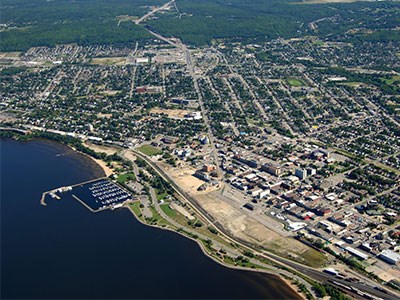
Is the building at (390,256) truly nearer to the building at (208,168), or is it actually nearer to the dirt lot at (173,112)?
the building at (208,168)

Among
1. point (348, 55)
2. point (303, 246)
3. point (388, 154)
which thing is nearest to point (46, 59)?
point (348, 55)

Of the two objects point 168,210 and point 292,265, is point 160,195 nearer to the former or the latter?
point 168,210

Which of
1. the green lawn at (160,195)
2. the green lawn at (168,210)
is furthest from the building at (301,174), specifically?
the green lawn at (168,210)

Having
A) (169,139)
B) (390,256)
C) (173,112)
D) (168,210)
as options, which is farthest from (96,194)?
(173,112)

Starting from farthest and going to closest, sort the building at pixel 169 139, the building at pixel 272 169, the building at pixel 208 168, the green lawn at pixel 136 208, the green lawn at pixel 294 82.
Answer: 1. the green lawn at pixel 294 82
2. the building at pixel 169 139
3. the building at pixel 208 168
4. the building at pixel 272 169
5. the green lawn at pixel 136 208

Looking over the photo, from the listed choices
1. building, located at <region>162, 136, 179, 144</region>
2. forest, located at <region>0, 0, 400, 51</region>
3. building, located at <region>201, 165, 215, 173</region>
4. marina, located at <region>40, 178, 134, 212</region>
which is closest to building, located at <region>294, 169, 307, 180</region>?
building, located at <region>201, 165, 215, 173</region>

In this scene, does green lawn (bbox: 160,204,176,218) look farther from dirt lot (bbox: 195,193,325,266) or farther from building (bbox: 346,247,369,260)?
building (bbox: 346,247,369,260)

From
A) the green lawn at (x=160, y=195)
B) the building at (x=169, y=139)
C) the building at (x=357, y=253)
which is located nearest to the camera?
the building at (x=357, y=253)
